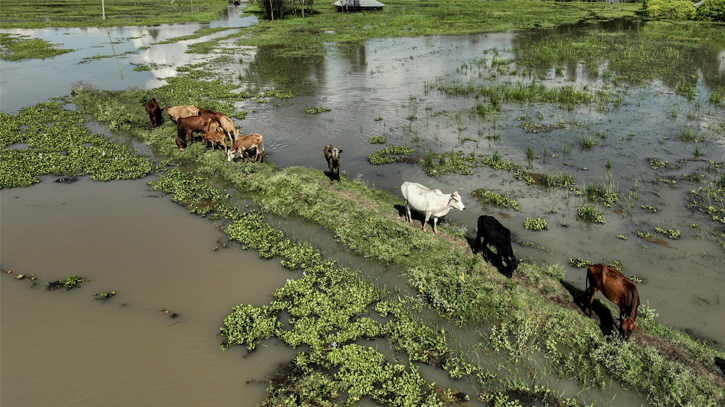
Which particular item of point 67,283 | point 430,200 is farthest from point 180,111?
point 430,200

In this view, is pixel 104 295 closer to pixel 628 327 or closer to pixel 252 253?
pixel 252 253

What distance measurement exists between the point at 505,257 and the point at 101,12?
74370 mm

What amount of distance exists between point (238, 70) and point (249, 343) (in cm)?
2632

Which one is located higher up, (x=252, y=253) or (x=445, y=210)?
(x=445, y=210)

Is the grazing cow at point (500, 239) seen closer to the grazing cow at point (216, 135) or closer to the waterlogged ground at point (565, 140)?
the waterlogged ground at point (565, 140)

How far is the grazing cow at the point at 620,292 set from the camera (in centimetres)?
727

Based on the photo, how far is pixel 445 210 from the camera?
10516mm

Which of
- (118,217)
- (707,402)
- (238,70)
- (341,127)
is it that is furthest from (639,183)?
(238,70)

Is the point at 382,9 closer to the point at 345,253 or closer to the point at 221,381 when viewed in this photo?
the point at 345,253

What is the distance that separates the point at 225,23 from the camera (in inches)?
2158

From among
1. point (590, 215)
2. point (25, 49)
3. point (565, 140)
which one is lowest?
point (590, 215)

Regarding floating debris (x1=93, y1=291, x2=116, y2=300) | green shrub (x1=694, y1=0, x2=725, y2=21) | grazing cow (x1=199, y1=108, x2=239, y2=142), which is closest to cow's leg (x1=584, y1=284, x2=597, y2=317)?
floating debris (x1=93, y1=291, x2=116, y2=300)

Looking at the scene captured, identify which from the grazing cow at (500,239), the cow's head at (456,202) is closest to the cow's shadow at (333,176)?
the cow's head at (456,202)

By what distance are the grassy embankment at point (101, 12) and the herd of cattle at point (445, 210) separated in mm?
46334
